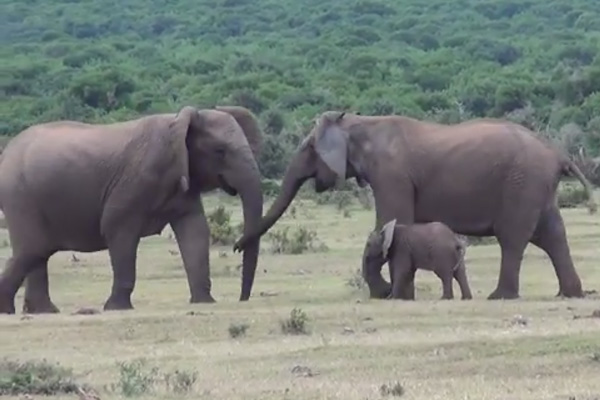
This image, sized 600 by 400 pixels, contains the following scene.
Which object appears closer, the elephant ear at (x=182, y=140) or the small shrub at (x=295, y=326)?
the small shrub at (x=295, y=326)

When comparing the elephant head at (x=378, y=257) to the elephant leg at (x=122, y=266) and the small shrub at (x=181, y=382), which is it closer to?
the elephant leg at (x=122, y=266)

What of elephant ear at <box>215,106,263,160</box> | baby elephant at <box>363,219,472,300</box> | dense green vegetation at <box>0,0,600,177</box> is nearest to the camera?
baby elephant at <box>363,219,472,300</box>

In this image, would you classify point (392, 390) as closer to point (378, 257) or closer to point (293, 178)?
point (378, 257)

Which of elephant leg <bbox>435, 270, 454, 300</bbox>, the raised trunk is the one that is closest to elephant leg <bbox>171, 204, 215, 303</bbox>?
the raised trunk

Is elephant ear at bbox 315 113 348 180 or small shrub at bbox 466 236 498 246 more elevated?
elephant ear at bbox 315 113 348 180

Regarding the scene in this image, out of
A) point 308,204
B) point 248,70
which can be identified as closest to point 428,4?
point 248,70

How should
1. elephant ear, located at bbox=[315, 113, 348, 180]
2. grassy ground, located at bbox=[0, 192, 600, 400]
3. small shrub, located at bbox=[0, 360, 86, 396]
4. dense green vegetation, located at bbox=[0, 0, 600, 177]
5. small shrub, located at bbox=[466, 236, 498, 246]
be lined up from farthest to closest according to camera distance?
dense green vegetation, located at bbox=[0, 0, 600, 177] → small shrub, located at bbox=[466, 236, 498, 246] → elephant ear, located at bbox=[315, 113, 348, 180] → grassy ground, located at bbox=[0, 192, 600, 400] → small shrub, located at bbox=[0, 360, 86, 396]

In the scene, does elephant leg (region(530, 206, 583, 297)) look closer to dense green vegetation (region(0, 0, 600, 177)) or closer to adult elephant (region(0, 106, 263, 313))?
adult elephant (region(0, 106, 263, 313))

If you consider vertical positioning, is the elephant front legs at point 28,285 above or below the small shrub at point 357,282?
above

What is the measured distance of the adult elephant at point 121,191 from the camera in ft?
63.7

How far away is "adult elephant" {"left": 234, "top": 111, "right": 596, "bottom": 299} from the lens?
1938 cm

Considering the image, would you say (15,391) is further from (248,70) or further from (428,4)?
(428,4)

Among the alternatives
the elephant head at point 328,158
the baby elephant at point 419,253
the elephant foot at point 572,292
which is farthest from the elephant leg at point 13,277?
the elephant foot at point 572,292

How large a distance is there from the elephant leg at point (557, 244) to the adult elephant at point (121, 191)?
9.21ft
